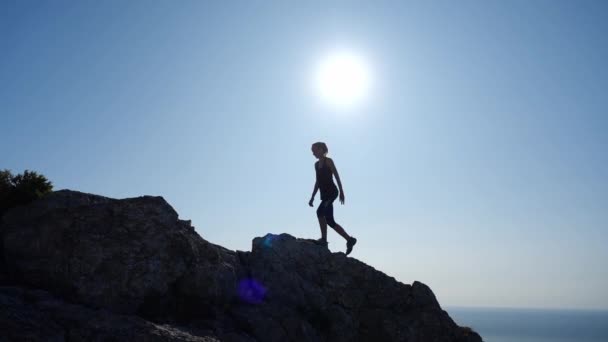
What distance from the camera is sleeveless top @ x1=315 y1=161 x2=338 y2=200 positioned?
16.0 m

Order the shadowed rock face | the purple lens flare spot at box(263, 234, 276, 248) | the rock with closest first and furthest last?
the rock
the shadowed rock face
the purple lens flare spot at box(263, 234, 276, 248)

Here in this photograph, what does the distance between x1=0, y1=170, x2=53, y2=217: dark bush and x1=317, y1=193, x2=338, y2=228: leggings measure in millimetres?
9350

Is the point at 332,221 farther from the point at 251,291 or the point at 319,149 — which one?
the point at 251,291

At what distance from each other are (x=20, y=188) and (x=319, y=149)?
9949 millimetres

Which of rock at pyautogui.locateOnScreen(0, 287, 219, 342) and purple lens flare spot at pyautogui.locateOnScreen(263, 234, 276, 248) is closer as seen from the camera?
rock at pyautogui.locateOnScreen(0, 287, 219, 342)

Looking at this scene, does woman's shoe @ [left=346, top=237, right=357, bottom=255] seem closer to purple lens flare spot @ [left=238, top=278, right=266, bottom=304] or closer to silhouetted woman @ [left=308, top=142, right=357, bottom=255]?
silhouetted woman @ [left=308, top=142, right=357, bottom=255]

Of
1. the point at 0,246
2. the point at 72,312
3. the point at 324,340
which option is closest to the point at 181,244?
the point at 72,312

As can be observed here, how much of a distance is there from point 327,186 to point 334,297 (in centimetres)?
→ 439

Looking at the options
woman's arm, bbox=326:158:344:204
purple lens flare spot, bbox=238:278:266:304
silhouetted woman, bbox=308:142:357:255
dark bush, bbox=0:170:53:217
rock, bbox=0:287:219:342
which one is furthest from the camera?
silhouetted woman, bbox=308:142:357:255

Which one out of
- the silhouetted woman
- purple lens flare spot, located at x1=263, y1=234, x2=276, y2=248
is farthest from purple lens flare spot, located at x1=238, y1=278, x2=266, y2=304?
the silhouetted woman

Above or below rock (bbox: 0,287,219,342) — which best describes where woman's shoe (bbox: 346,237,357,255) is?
above

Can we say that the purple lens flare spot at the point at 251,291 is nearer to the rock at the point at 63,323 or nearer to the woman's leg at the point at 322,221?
the rock at the point at 63,323

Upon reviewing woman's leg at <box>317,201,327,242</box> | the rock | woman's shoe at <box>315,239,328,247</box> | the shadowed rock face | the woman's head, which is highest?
the woman's head

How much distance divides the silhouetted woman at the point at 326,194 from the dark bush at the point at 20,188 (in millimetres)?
9329
